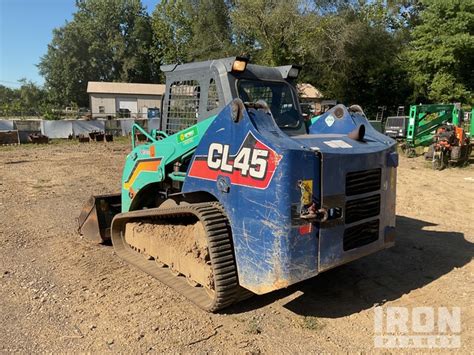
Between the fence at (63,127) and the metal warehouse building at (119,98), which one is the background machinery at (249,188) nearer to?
the fence at (63,127)

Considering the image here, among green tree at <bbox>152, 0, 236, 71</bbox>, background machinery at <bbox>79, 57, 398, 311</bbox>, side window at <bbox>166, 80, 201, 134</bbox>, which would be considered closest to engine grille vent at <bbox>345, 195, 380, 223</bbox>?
background machinery at <bbox>79, 57, 398, 311</bbox>

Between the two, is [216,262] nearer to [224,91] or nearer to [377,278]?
[224,91]

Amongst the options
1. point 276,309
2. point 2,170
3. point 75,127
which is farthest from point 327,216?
point 75,127

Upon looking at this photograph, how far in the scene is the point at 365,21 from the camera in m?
30.4

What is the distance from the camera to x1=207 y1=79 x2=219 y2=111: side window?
4195 mm

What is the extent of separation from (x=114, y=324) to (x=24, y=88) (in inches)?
2943

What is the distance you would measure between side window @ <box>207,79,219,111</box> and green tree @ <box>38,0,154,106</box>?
60.9 metres

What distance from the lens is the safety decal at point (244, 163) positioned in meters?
3.17

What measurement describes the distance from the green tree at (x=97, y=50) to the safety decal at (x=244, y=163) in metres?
61.7

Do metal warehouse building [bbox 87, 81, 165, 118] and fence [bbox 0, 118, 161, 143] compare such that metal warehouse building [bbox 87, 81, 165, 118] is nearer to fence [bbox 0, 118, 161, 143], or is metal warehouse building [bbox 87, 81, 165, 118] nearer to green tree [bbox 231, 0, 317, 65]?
fence [bbox 0, 118, 161, 143]

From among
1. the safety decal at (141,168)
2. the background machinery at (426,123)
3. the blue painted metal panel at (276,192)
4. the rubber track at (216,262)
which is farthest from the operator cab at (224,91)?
the background machinery at (426,123)

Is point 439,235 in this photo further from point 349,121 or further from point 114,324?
point 114,324
